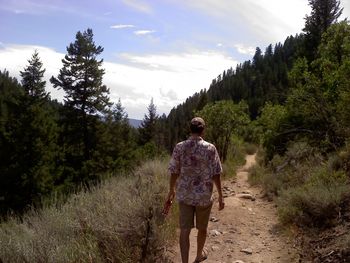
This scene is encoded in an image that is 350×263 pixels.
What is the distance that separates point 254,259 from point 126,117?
42683mm

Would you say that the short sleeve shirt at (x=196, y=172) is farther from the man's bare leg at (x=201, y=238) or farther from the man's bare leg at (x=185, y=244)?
the man's bare leg at (x=201, y=238)

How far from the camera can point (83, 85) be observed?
2994 centimetres

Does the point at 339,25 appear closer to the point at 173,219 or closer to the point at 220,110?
the point at 220,110

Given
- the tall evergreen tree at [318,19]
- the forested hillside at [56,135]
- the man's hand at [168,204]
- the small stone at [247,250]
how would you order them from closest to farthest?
the man's hand at [168,204] → the small stone at [247,250] → the forested hillside at [56,135] → the tall evergreen tree at [318,19]

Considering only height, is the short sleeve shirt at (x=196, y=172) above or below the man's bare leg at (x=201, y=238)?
above

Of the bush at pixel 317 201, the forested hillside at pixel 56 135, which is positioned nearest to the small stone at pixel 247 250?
the bush at pixel 317 201

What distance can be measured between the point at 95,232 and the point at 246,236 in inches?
129

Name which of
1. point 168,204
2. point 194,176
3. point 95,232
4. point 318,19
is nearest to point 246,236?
point 168,204

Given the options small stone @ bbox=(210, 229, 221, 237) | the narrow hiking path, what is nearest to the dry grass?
the narrow hiking path

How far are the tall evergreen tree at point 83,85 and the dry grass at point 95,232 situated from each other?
76.4 ft

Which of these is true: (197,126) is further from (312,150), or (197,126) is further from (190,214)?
(312,150)

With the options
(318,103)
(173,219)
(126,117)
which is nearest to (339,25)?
(318,103)

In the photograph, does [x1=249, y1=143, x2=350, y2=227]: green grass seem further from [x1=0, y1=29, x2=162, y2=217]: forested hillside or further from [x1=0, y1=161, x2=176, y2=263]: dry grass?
[x1=0, y1=29, x2=162, y2=217]: forested hillside

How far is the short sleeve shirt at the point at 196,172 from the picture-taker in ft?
17.8
